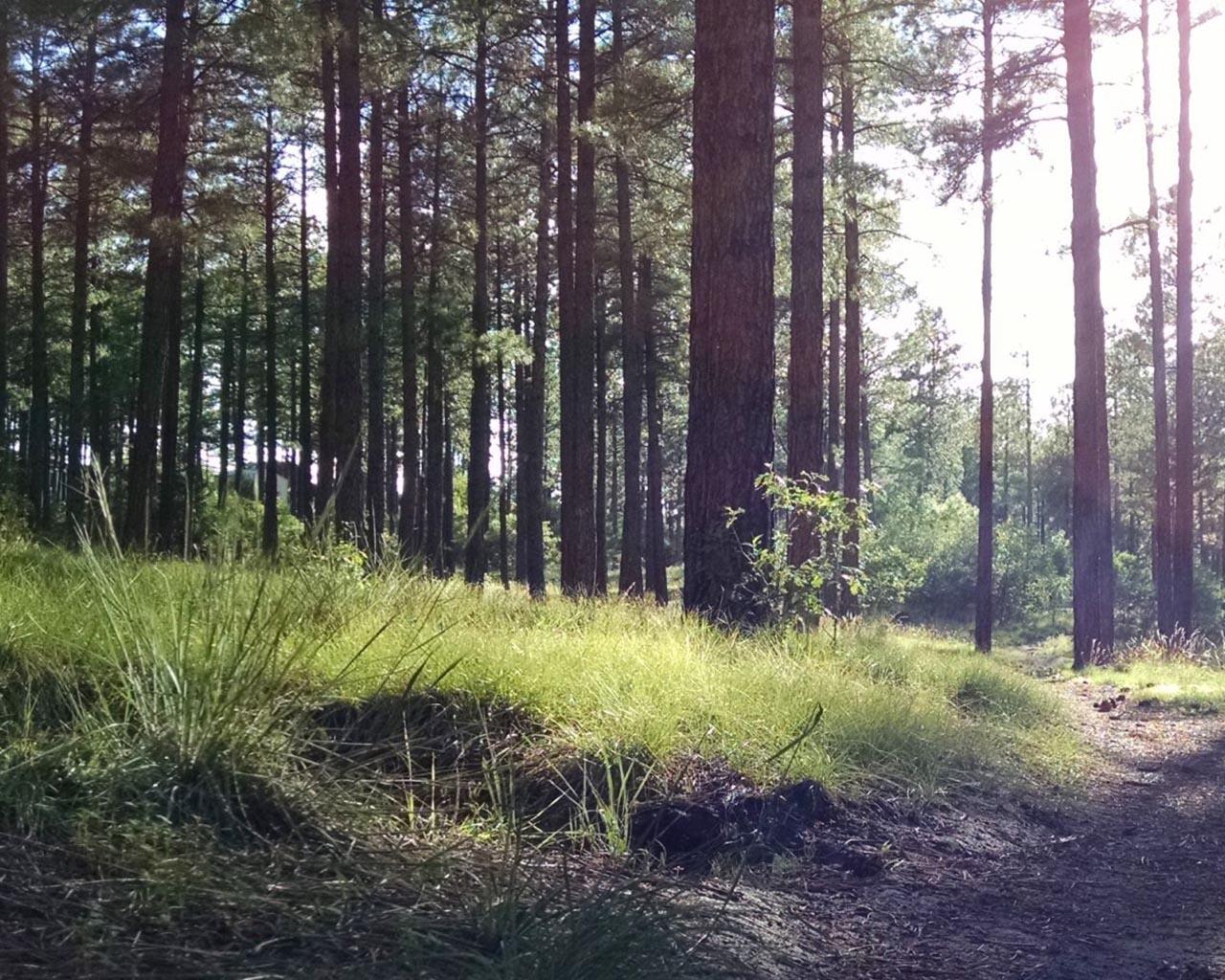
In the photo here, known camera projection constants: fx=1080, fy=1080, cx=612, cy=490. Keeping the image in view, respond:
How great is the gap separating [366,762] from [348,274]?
12.0 m

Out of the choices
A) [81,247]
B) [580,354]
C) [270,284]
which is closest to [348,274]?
[580,354]

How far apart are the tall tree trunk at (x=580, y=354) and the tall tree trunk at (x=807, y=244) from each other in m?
3.62

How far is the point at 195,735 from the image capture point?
11.0 feet

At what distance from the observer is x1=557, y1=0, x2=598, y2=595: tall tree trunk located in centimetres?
1593

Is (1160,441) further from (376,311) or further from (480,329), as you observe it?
(376,311)

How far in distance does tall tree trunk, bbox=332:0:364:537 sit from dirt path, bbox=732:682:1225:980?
9.86 metres

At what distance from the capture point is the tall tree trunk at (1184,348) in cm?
2094

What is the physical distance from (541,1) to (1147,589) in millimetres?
40642

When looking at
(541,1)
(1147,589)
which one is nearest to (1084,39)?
(541,1)

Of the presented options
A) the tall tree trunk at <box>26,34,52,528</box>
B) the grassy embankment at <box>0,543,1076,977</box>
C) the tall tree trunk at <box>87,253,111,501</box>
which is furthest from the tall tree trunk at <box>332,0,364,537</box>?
the tall tree trunk at <box>87,253,111,501</box>

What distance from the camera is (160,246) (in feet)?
48.1

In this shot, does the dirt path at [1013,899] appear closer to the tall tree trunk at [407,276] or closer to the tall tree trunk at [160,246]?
the tall tree trunk at [160,246]

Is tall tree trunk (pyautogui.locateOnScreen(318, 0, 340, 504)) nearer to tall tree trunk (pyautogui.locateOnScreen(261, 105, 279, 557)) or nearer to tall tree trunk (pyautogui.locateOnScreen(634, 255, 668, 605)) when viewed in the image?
tall tree trunk (pyautogui.locateOnScreen(261, 105, 279, 557))

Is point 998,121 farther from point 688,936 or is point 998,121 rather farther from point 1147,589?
point 1147,589
